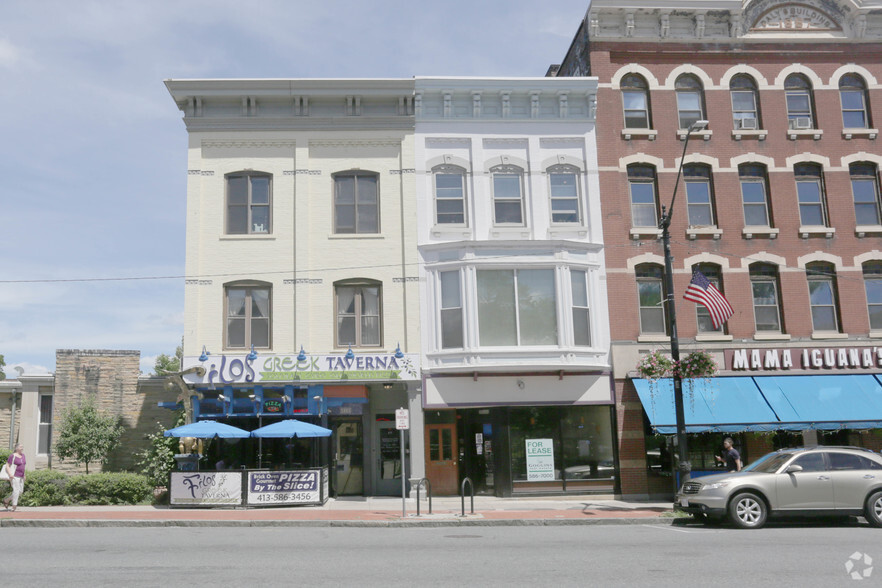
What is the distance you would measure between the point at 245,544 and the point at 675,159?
17227mm

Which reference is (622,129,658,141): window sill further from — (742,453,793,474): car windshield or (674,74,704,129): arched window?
(742,453,793,474): car windshield

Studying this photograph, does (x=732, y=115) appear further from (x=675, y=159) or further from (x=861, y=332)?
(x=861, y=332)

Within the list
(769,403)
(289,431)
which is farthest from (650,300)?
(289,431)

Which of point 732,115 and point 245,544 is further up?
point 732,115

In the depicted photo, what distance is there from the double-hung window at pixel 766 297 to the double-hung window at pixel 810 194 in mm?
1949

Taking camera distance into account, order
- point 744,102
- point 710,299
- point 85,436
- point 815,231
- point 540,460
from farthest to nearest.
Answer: point 744,102, point 815,231, point 540,460, point 85,436, point 710,299

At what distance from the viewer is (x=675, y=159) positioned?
24.0 m

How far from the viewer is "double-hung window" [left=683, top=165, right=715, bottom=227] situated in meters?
24.0

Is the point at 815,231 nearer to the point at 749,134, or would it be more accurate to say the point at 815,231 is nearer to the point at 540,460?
the point at 749,134

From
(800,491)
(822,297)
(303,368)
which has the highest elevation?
(822,297)

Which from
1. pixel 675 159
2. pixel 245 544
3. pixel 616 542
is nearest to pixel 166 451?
pixel 245 544

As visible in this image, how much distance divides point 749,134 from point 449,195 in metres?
9.51

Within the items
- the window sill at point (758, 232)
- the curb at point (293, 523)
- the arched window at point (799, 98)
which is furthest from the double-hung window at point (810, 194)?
the curb at point (293, 523)

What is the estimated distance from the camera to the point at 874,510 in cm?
1545
